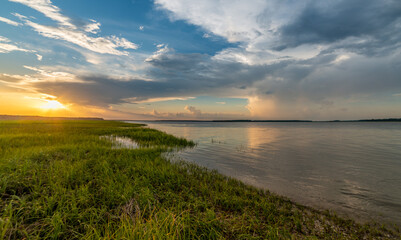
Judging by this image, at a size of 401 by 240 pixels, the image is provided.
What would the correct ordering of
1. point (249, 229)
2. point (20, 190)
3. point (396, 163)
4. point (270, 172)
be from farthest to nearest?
1. point (396, 163)
2. point (270, 172)
3. point (20, 190)
4. point (249, 229)

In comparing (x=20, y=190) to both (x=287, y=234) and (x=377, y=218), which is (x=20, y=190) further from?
(x=377, y=218)

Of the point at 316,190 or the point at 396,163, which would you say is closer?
the point at 316,190

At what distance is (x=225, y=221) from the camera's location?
17.0ft

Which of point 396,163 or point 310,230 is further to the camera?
point 396,163

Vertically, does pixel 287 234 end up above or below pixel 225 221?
below

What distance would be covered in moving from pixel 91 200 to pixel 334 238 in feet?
27.5

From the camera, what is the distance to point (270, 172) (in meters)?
13.0

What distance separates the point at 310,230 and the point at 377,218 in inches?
161

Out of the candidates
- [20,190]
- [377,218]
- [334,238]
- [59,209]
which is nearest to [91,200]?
[59,209]

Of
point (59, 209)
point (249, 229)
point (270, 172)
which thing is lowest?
point (270, 172)

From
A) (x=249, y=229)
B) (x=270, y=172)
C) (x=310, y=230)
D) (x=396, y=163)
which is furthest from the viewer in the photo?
(x=396, y=163)

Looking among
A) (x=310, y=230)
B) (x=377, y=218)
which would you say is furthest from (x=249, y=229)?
(x=377, y=218)

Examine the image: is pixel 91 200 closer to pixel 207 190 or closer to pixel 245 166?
pixel 207 190

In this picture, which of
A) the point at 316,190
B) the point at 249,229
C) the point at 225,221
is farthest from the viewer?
the point at 316,190
